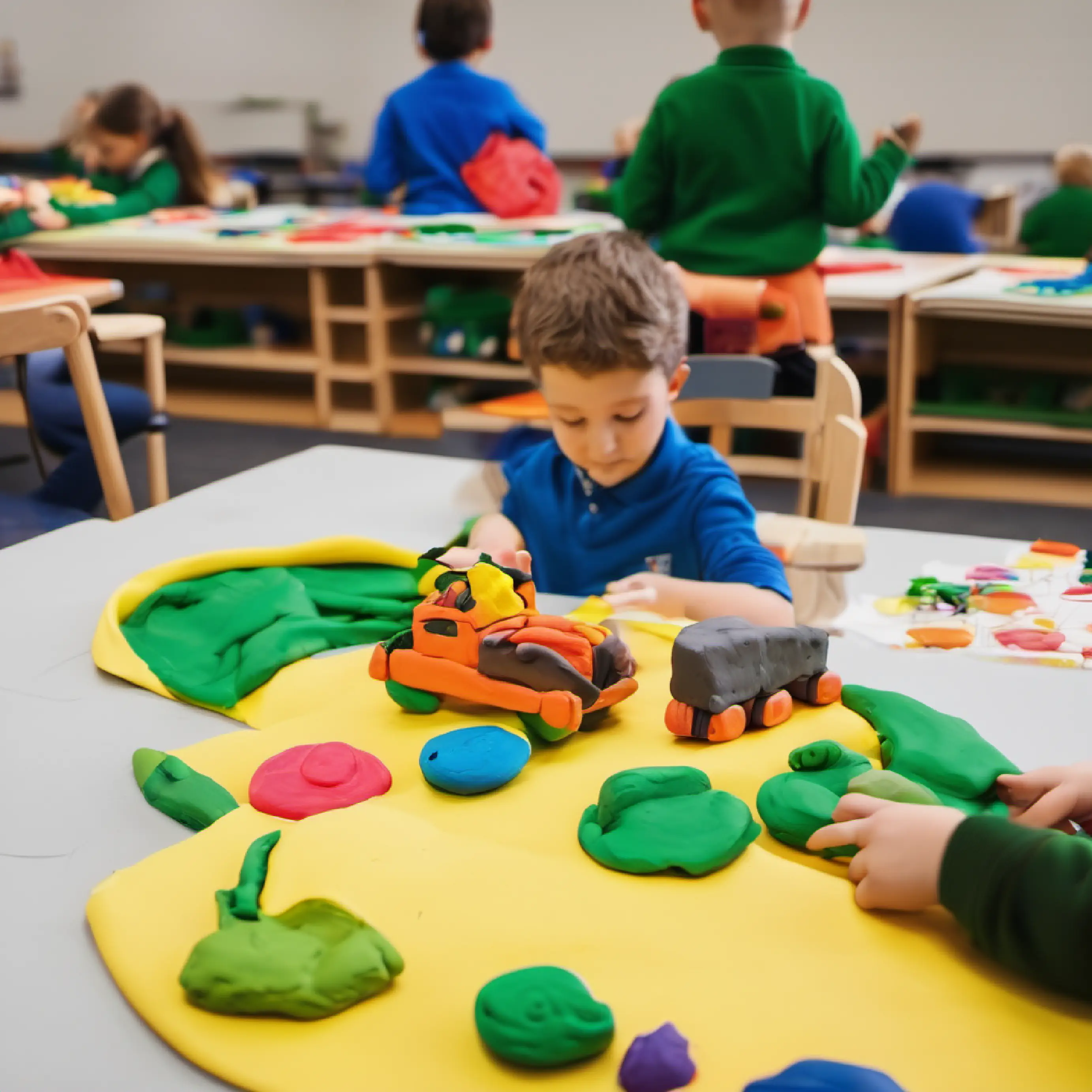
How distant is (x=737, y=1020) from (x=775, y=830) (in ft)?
0.52

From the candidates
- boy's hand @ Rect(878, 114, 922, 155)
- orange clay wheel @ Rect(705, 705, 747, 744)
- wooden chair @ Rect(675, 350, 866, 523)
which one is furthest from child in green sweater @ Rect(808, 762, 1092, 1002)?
boy's hand @ Rect(878, 114, 922, 155)

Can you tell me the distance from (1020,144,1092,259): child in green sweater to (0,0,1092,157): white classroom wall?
1.89 m

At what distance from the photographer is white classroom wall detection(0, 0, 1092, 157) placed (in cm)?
524

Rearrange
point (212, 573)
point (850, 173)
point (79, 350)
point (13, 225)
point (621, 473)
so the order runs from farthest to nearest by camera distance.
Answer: point (13, 225) → point (850, 173) → point (79, 350) → point (621, 473) → point (212, 573)

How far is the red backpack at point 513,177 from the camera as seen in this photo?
11.5 ft

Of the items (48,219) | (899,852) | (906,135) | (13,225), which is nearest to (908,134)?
(906,135)

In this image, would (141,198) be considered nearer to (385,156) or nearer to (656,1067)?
(385,156)

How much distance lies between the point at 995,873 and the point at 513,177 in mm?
3200

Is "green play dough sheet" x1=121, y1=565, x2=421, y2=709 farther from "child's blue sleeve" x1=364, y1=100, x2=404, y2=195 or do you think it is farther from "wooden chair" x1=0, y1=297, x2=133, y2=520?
"child's blue sleeve" x1=364, y1=100, x2=404, y2=195

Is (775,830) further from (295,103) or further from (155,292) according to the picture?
(295,103)

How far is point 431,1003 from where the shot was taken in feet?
1.78

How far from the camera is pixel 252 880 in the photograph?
621 millimetres

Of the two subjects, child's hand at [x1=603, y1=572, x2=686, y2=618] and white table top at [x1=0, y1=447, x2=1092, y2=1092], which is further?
child's hand at [x1=603, y1=572, x2=686, y2=618]

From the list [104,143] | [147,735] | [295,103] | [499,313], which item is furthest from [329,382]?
[295,103]
